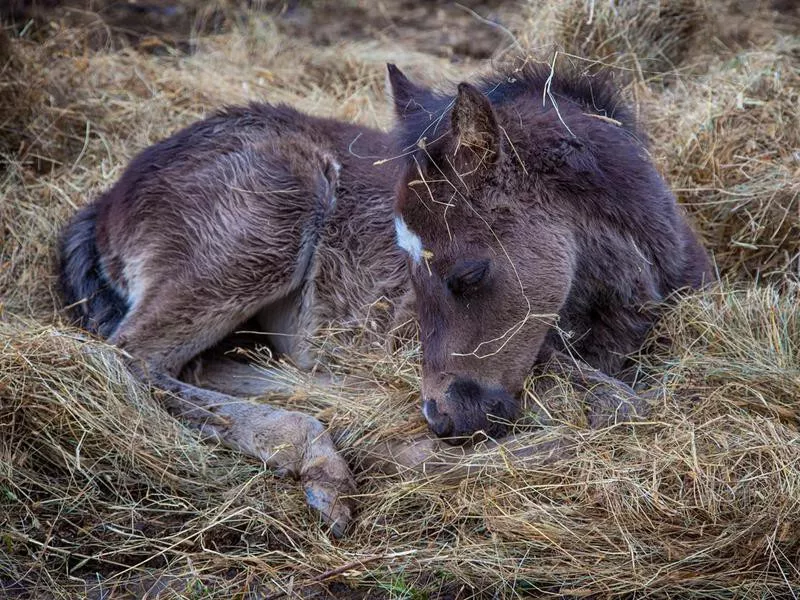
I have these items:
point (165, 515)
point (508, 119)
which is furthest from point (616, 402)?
point (165, 515)

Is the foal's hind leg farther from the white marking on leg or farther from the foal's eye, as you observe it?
the foal's eye

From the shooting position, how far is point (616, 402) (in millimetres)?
3992

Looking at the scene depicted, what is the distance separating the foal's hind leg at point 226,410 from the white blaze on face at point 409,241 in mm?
835

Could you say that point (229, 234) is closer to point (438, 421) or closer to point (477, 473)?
point (438, 421)

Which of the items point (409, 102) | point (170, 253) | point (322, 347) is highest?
point (409, 102)

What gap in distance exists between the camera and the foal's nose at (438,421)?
387cm

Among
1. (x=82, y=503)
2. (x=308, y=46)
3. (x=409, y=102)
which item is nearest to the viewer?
(x=82, y=503)

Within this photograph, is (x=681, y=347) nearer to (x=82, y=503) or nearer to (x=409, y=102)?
(x=409, y=102)

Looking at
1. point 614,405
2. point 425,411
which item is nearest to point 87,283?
point 425,411

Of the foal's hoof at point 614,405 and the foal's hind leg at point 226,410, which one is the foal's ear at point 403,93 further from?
the foal's hoof at point 614,405

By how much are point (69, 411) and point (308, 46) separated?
490 cm

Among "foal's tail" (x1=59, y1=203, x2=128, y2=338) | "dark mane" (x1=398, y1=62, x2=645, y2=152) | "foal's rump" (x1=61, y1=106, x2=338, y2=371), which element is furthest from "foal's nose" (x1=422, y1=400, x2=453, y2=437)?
"foal's tail" (x1=59, y1=203, x2=128, y2=338)

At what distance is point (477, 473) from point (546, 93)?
1.77 metres

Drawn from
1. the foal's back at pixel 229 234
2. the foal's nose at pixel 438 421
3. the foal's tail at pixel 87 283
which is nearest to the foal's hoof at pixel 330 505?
the foal's nose at pixel 438 421
